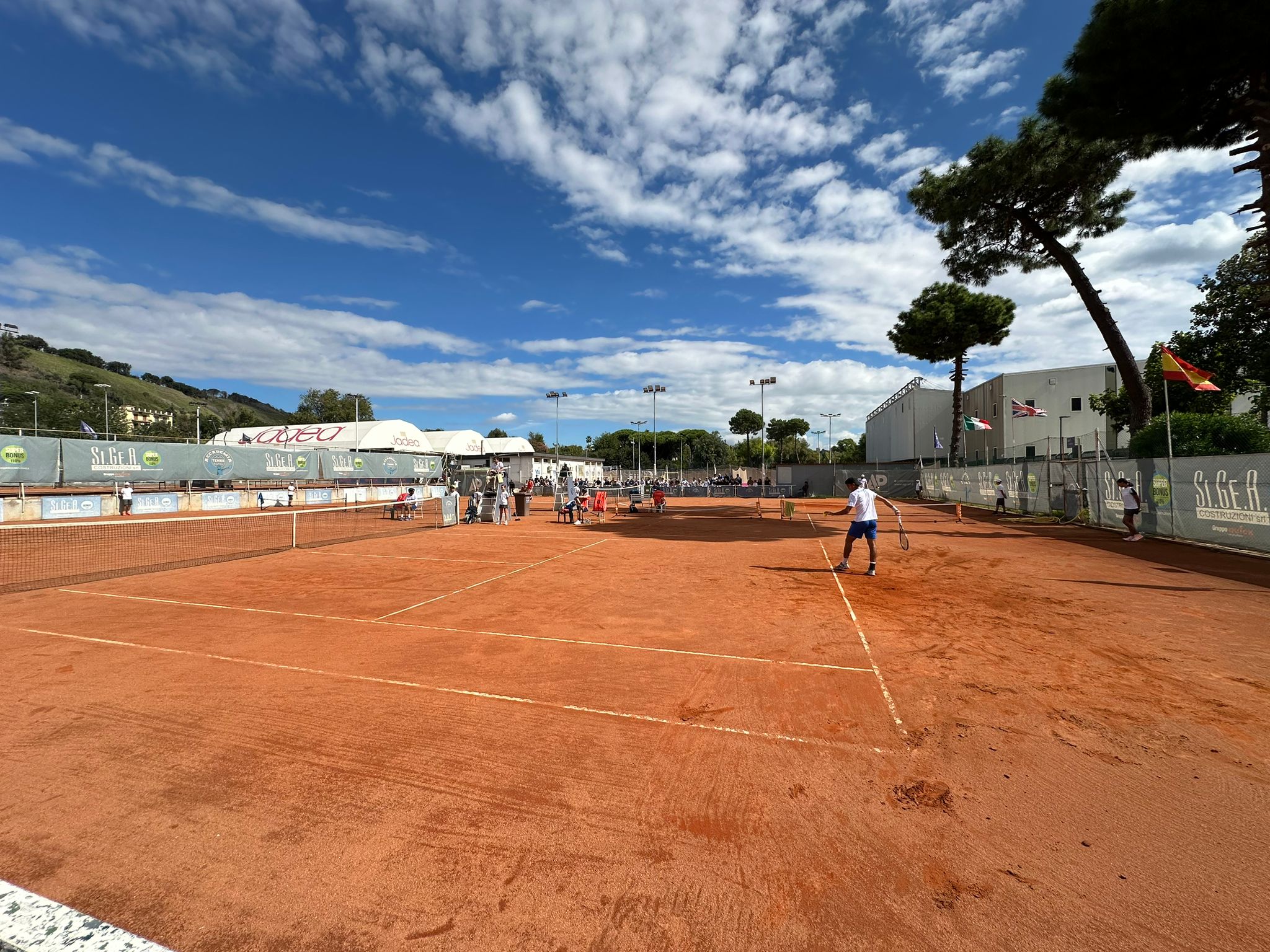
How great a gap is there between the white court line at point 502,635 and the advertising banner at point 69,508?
1939 centimetres

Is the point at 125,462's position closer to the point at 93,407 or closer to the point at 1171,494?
the point at 1171,494

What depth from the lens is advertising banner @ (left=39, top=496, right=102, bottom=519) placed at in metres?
22.2

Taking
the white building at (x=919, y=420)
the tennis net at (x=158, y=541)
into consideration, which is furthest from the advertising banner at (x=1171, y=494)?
the white building at (x=919, y=420)

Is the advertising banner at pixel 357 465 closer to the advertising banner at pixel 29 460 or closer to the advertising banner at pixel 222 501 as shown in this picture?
the advertising banner at pixel 222 501

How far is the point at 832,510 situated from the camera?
31.1 meters

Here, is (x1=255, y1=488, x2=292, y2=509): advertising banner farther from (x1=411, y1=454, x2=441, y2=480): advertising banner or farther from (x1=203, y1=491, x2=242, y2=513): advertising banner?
(x1=411, y1=454, x2=441, y2=480): advertising banner

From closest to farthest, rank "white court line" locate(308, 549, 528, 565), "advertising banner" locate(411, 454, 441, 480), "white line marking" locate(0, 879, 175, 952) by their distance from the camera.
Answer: "white line marking" locate(0, 879, 175, 952)
"white court line" locate(308, 549, 528, 565)
"advertising banner" locate(411, 454, 441, 480)

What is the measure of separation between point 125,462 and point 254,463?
289 inches

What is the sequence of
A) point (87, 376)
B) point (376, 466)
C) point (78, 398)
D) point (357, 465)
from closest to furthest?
point (357, 465)
point (376, 466)
point (78, 398)
point (87, 376)

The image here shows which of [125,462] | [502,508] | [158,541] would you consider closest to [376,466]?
[125,462]

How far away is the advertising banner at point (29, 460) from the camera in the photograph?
2036 centimetres

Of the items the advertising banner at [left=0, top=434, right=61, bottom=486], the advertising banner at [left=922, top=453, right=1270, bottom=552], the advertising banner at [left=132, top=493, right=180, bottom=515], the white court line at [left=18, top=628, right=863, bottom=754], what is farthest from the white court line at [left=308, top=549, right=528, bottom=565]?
the advertising banner at [left=132, top=493, right=180, bottom=515]

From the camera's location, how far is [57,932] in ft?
5.86

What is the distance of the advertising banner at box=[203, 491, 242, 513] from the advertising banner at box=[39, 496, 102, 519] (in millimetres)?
4029
